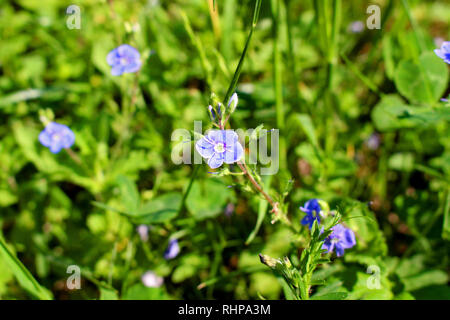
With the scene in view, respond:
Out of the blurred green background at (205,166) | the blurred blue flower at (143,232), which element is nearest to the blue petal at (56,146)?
the blurred green background at (205,166)

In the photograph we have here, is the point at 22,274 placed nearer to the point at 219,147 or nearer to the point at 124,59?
the point at 219,147

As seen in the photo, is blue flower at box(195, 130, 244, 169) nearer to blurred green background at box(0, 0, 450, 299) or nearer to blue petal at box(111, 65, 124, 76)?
blurred green background at box(0, 0, 450, 299)

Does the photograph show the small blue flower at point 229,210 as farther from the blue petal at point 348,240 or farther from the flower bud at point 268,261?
the flower bud at point 268,261

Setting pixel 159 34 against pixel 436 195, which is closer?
pixel 436 195

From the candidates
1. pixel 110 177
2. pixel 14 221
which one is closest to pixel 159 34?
pixel 110 177
